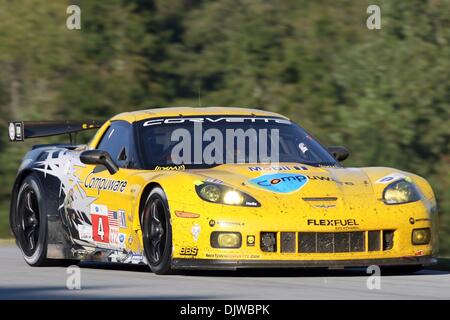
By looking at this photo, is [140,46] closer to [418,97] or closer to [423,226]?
[418,97]

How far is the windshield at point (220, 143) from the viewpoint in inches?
381

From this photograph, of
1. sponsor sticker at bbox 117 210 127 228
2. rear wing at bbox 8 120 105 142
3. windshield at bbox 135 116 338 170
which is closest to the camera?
sponsor sticker at bbox 117 210 127 228

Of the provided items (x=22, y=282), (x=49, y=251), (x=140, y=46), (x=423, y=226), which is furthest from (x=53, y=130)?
(x=140, y=46)

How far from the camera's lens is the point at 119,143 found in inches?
402

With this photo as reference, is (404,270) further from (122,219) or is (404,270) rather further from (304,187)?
(122,219)

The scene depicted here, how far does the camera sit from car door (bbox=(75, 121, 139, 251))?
9375 mm

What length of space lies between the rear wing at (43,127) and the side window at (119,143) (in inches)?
39.8

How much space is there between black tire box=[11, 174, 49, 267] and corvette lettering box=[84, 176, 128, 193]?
0.71 metres

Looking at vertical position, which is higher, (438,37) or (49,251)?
(438,37)

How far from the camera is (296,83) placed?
2294 centimetres

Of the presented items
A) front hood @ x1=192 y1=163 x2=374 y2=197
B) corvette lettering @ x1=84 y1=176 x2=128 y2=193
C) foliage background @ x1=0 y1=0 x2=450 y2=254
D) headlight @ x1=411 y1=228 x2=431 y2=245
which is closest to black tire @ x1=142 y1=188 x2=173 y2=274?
front hood @ x1=192 y1=163 x2=374 y2=197

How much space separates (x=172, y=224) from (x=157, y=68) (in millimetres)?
16618

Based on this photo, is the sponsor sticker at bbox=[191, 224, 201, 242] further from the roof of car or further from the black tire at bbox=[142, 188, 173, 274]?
the roof of car
